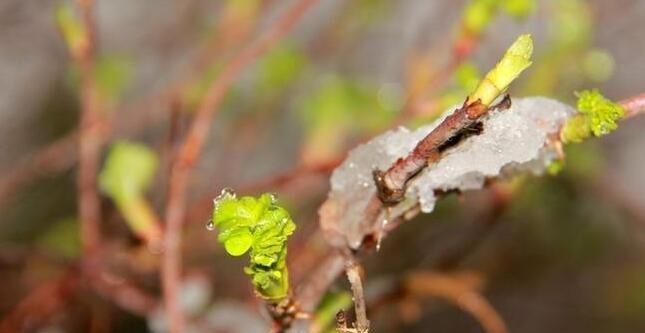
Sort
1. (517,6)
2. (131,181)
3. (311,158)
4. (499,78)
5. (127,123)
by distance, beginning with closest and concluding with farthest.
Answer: (499,78) < (517,6) < (131,181) < (311,158) < (127,123)

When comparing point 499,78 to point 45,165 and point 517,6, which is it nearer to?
point 517,6

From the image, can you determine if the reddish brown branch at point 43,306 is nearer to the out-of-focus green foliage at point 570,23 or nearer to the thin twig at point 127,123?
the thin twig at point 127,123

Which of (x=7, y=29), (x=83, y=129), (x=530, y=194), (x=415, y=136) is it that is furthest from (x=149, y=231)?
(x=7, y=29)

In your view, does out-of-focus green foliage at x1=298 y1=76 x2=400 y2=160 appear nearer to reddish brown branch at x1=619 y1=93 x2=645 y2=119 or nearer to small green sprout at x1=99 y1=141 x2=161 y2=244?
small green sprout at x1=99 y1=141 x2=161 y2=244

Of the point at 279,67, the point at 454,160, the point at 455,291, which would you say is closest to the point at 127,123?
the point at 279,67

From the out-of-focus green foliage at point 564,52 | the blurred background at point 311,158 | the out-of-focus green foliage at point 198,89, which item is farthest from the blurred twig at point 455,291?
the out-of-focus green foliage at point 198,89

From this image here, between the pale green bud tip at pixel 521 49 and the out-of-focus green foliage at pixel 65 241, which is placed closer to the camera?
the pale green bud tip at pixel 521 49

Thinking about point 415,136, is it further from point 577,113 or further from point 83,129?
point 83,129
